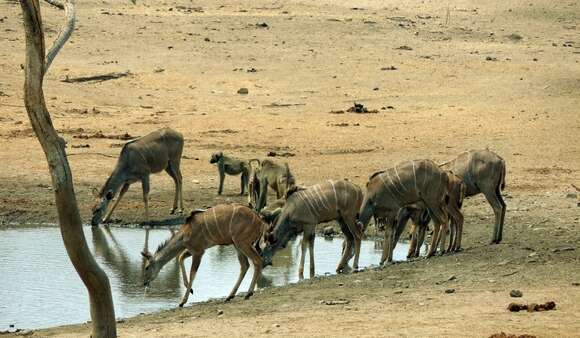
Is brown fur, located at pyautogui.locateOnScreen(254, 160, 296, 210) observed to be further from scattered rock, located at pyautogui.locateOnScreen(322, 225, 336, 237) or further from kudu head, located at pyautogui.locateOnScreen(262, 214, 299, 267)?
kudu head, located at pyautogui.locateOnScreen(262, 214, 299, 267)

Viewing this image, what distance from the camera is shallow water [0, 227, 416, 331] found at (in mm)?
14412

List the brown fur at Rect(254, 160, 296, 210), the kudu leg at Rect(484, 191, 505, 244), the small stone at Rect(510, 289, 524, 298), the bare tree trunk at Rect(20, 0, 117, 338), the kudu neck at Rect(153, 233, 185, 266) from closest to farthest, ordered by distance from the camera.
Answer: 1. the bare tree trunk at Rect(20, 0, 117, 338)
2. the small stone at Rect(510, 289, 524, 298)
3. the kudu neck at Rect(153, 233, 185, 266)
4. the kudu leg at Rect(484, 191, 505, 244)
5. the brown fur at Rect(254, 160, 296, 210)

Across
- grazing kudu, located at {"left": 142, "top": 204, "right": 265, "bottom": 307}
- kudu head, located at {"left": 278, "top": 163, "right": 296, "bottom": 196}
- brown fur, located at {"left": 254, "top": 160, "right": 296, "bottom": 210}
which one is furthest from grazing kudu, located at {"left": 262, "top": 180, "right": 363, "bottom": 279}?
brown fur, located at {"left": 254, "top": 160, "right": 296, "bottom": 210}

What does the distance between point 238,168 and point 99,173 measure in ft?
9.76

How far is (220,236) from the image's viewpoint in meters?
14.5

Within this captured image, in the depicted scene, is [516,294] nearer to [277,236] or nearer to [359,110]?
[277,236]

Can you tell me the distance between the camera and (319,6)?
139ft

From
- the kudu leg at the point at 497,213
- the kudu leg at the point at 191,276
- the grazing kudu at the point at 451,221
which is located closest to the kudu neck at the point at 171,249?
the kudu leg at the point at 191,276

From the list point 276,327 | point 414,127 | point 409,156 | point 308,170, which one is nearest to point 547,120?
point 414,127

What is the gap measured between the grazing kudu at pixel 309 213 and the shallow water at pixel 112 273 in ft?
1.49

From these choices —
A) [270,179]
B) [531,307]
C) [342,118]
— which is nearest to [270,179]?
[270,179]

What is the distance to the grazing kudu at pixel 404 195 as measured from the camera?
52.2ft

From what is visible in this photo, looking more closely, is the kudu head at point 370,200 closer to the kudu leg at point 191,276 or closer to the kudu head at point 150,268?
the kudu leg at point 191,276

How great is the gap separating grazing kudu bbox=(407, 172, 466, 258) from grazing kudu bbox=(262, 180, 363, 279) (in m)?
1.04
